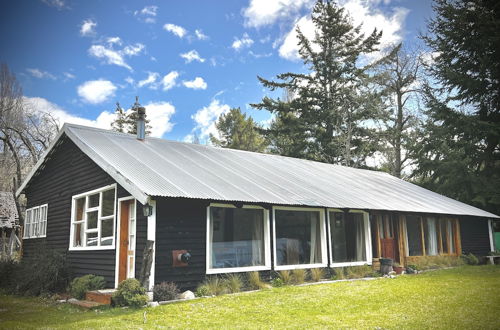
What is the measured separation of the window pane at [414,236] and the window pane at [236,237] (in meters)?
7.62

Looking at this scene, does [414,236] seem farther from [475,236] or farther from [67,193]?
[67,193]

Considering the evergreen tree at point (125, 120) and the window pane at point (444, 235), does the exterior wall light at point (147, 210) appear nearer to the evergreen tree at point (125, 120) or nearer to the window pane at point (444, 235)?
the window pane at point (444, 235)

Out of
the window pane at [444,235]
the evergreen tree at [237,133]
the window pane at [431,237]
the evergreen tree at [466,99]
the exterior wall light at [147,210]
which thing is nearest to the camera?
the exterior wall light at [147,210]

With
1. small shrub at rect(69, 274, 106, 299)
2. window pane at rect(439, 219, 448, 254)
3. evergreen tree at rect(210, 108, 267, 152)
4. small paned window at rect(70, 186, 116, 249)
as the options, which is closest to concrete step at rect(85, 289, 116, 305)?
small shrub at rect(69, 274, 106, 299)

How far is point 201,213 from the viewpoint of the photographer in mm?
10992

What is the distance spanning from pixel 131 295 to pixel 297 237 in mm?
5876

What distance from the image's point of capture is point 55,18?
13797 millimetres

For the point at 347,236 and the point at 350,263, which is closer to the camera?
the point at 350,263

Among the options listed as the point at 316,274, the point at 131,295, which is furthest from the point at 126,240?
the point at 316,274

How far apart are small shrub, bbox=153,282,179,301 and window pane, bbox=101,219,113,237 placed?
2.64 meters

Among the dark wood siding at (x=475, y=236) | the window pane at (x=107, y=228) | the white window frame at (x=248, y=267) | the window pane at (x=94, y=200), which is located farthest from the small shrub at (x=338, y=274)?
the dark wood siding at (x=475, y=236)

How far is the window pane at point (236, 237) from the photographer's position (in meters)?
11.4

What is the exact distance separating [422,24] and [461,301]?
19891 mm

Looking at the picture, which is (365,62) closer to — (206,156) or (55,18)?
(206,156)
